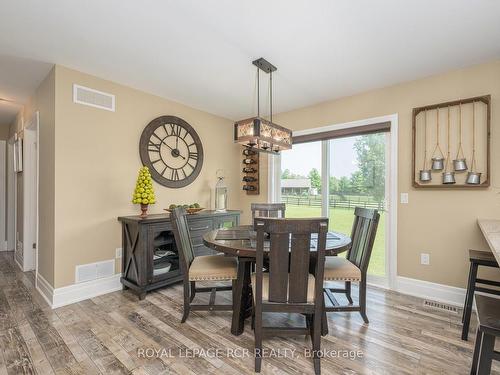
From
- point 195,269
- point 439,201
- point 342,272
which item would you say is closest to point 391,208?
point 439,201

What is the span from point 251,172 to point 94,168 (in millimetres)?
2388

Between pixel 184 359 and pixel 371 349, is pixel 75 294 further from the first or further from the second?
pixel 371 349

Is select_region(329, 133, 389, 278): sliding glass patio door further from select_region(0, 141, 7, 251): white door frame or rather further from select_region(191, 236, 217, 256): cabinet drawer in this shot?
select_region(0, 141, 7, 251): white door frame

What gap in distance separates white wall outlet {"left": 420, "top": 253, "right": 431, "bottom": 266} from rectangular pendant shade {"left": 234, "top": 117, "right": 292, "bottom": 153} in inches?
78.5

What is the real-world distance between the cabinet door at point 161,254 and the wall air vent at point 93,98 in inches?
59.6

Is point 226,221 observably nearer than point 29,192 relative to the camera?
No

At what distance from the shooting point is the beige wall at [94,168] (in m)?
2.58

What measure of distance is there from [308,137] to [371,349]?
8.99 feet

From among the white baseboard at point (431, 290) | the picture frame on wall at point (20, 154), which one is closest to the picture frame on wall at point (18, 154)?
the picture frame on wall at point (20, 154)

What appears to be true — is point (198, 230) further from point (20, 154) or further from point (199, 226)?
point (20, 154)

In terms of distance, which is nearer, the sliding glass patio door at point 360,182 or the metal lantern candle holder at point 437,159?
the metal lantern candle holder at point 437,159

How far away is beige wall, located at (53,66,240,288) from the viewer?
2578mm

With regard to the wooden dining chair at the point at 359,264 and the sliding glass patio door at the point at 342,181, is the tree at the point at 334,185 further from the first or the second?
the wooden dining chair at the point at 359,264

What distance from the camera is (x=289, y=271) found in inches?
64.6
